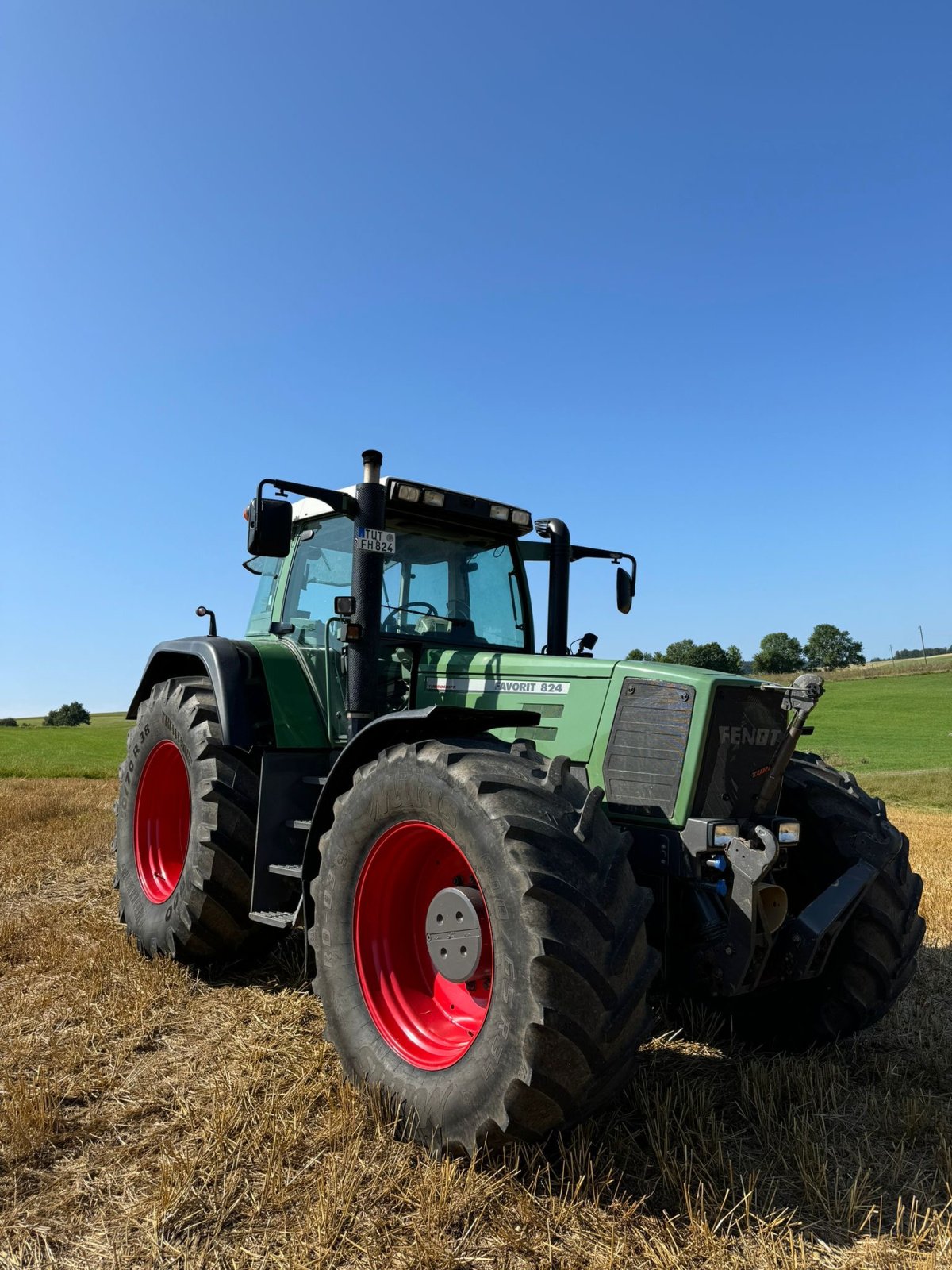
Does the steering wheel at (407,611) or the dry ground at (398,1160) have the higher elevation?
the steering wheel at (407,611)

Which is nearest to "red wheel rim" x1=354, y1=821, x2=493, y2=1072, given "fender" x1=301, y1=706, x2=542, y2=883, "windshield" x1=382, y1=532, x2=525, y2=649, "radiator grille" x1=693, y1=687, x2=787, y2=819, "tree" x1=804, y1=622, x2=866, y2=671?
"fender" x1=301, y1=706, x2=542, y2=883

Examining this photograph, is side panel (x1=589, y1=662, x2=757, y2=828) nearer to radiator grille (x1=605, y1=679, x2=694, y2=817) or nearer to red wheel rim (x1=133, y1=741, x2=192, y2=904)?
radiator grille (x1=605, y1=679, x2=694, y2=817)

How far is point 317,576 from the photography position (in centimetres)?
512

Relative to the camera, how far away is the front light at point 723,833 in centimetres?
336

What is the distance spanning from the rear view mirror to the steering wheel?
130 cm

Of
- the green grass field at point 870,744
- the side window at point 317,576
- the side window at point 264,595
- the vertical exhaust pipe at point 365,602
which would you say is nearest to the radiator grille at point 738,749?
the vertical exhaust pipe at point 365,602

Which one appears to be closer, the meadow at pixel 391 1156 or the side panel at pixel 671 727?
the meadow at pixel 391 1156

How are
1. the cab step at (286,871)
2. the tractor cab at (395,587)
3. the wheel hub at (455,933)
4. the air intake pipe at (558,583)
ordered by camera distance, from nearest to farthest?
the wheel hub at (455,933)
the cab step at (286,871)
the tractor cab at (395,587)
the air intake pipe at (558,583)

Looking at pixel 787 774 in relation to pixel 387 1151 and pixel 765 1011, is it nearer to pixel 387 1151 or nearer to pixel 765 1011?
pixel 765 1011

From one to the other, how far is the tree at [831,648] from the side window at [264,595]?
8429 centimetres

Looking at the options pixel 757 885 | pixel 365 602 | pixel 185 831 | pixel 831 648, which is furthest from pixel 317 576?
pixel 831 648

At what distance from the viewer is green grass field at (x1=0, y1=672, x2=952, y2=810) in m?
20.8

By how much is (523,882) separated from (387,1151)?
1025 millimetres

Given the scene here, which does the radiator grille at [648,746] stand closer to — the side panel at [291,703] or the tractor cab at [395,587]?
the tractor cab at [395,587]
